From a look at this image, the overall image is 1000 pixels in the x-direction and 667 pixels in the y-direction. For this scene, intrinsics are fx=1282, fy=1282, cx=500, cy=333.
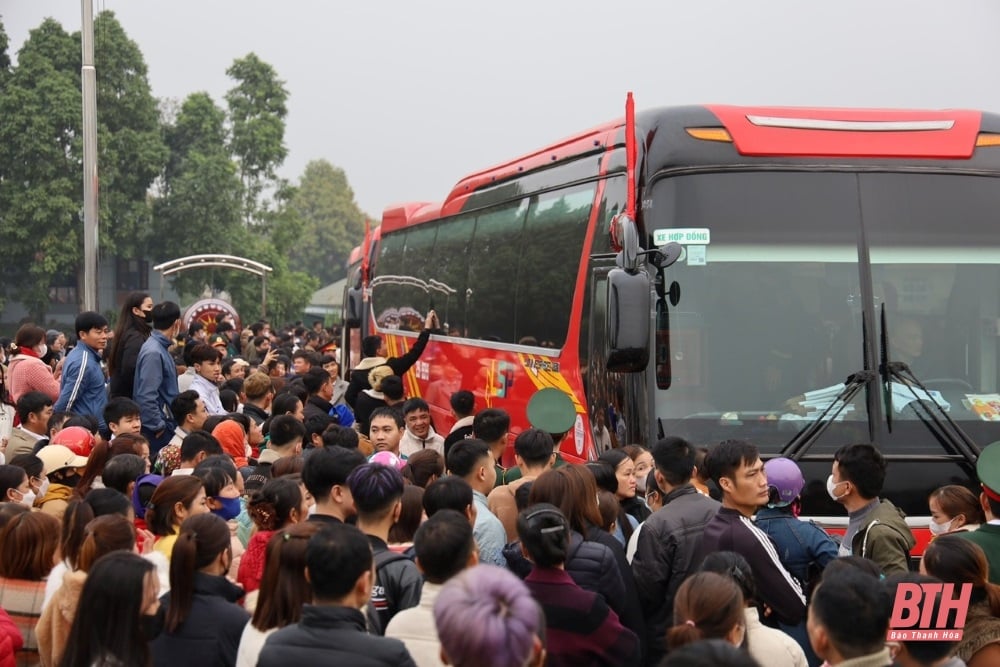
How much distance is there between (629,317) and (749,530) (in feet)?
8.10

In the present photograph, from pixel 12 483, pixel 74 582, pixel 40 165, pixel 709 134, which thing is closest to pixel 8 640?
pixel 74 582

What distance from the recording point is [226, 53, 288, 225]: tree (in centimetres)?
5441

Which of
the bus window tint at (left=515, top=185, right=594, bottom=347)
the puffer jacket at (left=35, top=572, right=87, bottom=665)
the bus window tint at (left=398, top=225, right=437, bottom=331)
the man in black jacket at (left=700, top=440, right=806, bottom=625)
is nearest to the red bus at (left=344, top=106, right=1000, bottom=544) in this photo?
the bus window tint at (left=515, top=185, right=594, bottom=347)

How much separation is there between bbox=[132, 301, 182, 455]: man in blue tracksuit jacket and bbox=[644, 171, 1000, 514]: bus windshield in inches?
149

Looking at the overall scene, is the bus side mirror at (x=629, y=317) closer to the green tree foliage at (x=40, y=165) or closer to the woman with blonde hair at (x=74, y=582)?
the woman with blonde hair at (x=74, y=582)

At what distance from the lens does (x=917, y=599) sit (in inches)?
173

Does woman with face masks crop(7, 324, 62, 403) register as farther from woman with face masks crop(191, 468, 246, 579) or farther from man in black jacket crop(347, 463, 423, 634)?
man in black jacket crop(347, 463, 423, 634)

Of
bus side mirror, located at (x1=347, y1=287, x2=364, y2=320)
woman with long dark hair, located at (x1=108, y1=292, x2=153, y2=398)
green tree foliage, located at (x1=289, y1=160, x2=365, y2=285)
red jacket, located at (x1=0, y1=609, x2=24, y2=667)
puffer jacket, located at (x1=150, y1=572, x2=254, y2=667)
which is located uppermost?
green tree foliage, located at (x1=289, y1=160, x2=365, y2=285)

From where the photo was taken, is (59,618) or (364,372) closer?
(59,618)

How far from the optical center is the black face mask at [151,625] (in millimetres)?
4471

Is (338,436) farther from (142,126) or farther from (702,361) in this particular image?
(142,126)

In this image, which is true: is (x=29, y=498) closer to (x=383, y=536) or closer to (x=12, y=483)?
A: (x=12, y=483)

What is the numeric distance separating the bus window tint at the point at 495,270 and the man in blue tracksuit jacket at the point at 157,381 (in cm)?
350

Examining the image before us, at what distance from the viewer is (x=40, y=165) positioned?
43.0m
